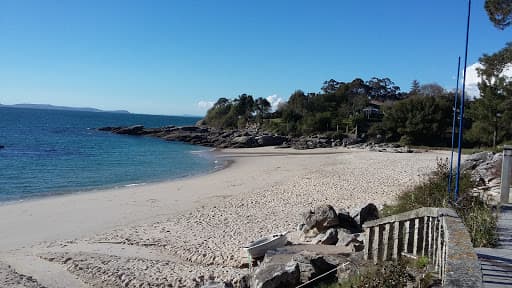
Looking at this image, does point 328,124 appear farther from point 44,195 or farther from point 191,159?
point 44,195

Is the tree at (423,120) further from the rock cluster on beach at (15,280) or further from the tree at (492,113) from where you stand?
the rock cluster on beach at (15,280)

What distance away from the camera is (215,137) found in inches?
2566

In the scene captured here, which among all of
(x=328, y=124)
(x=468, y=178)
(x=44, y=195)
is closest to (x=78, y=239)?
(x=44, y=195)

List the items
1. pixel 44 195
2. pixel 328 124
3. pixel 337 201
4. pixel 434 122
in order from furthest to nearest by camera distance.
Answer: pixel 328 124 → pixel 434 122 → pixel 44 195 → pixel 337 201

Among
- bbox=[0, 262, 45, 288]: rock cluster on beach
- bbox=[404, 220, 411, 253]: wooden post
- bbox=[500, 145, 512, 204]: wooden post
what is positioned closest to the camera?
bbox=[404, 220, 411, 253]: wooden post

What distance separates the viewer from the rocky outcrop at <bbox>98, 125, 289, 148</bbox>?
185 feet

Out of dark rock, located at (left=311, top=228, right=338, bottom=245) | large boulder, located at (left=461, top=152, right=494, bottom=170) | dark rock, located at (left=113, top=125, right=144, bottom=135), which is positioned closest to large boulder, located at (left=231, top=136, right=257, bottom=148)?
dark rock, located at (left=113, top=125, right=144, bottom=135)

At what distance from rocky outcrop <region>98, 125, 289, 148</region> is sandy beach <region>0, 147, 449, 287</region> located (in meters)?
28.8

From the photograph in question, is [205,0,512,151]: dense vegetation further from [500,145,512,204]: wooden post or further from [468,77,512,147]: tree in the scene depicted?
[500,145,512,204]: wooden post

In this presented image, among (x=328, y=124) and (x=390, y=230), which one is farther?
(x=328, y=124)

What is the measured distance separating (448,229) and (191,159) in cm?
3642

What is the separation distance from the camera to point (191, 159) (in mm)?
40438

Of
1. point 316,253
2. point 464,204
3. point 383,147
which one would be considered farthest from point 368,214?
point 383,147

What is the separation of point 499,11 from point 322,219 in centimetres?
929
